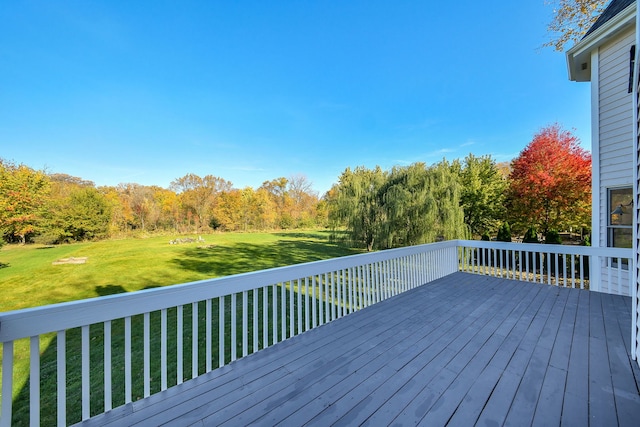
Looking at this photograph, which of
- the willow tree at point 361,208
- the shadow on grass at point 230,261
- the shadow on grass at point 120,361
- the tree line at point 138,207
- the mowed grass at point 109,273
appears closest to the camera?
the shadow on grass at point 120,361

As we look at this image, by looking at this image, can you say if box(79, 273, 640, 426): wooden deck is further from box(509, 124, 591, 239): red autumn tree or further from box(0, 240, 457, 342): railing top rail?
box(509, 124, 591, 239): red autumn tree

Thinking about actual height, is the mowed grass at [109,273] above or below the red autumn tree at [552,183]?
below

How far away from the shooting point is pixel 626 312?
2.81 meters

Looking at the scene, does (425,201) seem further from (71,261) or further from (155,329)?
(71,261)

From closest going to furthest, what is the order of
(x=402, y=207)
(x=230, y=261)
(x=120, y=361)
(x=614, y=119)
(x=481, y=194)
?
(x=120, y=361)
(x=614, y=119)
(x=402, y=207)
(x=230, y=261)
(x=481, y=194)

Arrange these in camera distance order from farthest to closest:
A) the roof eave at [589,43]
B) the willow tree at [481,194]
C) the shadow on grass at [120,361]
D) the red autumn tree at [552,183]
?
the willow tree at [481,194], the red autumn tree at [552,183], the roof eave at [589,43], the shadow on grass at [120,361]

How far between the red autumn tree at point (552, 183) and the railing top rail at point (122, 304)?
28.0 feet

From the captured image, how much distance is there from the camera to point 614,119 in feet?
12.3

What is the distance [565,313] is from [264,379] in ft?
11.3

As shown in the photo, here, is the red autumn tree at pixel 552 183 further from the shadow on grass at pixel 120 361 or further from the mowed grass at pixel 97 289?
the shadow on grass at pixel 120 361

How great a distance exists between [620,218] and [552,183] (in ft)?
14.1

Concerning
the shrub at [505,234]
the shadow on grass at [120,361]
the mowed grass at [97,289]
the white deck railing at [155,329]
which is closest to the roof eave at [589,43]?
the white deck railing at [155,329]

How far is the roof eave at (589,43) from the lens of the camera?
3.38 meters

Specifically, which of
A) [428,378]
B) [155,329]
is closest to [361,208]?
[155,329]
